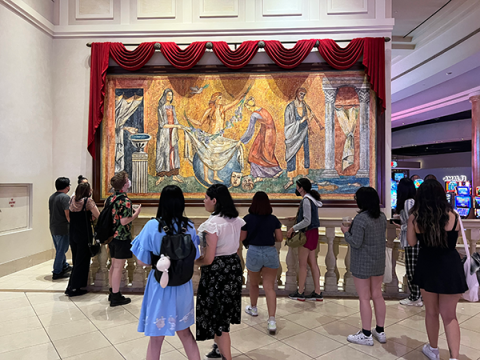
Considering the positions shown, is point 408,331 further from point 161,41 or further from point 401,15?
point 401,15

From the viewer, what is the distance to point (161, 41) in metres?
7.03

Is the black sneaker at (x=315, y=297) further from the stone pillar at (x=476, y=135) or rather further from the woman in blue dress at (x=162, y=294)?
the stone pillar at (x=476, y=135)

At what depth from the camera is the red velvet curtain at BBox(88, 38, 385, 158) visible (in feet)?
21.7

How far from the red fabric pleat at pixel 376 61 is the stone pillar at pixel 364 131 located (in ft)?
0.84

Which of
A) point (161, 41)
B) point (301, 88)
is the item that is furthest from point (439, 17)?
point (161, 41)

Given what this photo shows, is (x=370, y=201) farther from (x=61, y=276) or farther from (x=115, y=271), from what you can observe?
(x=61, y=276)

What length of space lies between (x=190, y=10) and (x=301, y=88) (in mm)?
2960

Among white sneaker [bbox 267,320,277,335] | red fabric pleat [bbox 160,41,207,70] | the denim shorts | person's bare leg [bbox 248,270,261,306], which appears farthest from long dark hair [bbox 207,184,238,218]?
red fabric pleat [bbox 160,41,207,70]

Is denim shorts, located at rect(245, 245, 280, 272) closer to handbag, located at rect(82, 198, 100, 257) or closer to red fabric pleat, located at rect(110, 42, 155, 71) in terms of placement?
handbag, located at rect(82, 198, 100, 257)

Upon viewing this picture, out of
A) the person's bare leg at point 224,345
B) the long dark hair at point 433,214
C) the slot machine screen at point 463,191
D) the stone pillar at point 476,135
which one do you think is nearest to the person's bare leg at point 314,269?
the long dark hair at point 433,214

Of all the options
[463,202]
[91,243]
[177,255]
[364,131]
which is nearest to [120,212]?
[91,243]

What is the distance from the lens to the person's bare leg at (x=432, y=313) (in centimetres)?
287

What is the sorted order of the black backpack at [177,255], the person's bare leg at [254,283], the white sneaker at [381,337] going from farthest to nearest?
the person's bare leg at [254,283] < the white sneaker at [381,337] < the black backpack at [177,255]

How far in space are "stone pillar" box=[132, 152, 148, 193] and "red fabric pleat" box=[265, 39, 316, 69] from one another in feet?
11.2
